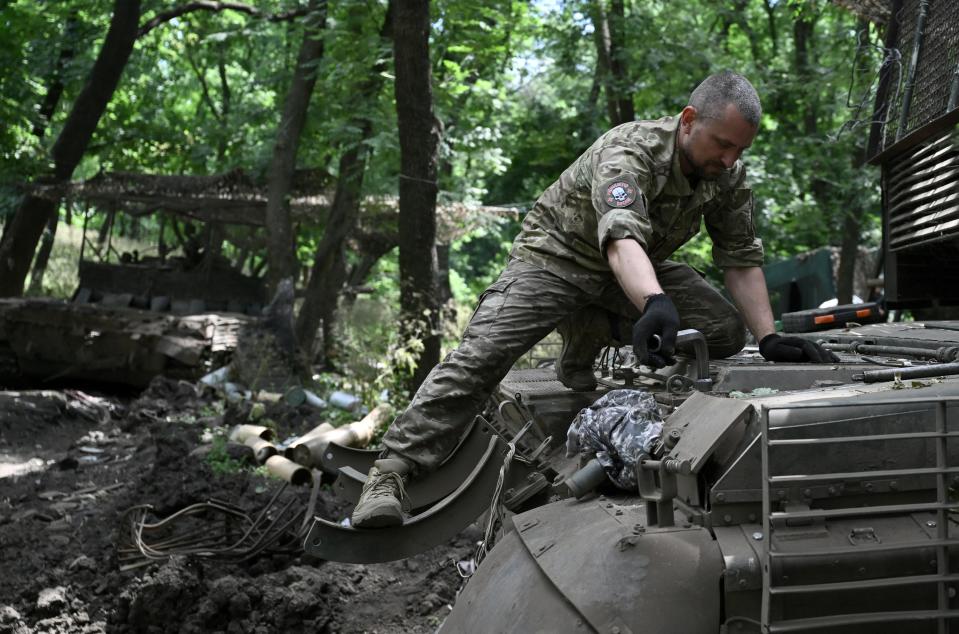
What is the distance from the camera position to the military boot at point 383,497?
4074mm

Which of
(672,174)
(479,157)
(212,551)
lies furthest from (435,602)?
(479,157)

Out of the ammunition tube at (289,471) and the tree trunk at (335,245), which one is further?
the tree trunk at (335,245)

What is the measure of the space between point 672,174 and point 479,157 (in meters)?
13.1

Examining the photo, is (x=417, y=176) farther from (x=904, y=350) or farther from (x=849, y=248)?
(x=849, y=248)

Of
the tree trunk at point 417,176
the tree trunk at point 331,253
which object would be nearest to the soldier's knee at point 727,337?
the tree trunk at point 417,176

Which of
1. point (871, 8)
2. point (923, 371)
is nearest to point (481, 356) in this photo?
point (923, 371)

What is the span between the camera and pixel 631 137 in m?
4.27

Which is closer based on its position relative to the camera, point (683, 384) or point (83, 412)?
point (683, 384)

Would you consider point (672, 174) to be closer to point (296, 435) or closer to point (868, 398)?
point (868, 398)

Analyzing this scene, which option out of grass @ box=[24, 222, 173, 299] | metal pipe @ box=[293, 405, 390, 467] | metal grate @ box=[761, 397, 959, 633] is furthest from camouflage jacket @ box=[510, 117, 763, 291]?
grass @ box=[24, 222, 173, 299]

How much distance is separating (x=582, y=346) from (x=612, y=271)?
67cm

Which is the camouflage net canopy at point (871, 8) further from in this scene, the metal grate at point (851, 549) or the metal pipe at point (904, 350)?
the metal grate at point (851, 549)

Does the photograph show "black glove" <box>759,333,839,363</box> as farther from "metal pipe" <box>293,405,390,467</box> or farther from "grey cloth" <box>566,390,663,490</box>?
"metal pipe" <box>293,405,390,467</box>

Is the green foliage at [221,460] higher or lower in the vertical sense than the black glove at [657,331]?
lower
